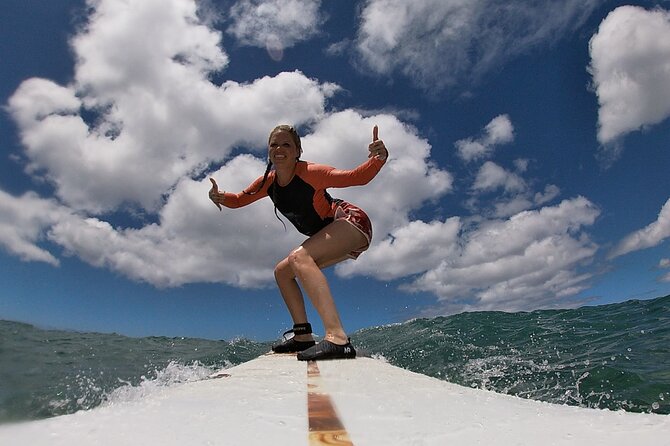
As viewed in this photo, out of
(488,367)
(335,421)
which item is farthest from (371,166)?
(488,367)

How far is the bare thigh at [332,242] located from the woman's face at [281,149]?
874 millimetres

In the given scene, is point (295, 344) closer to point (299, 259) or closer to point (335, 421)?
point (299, 259)

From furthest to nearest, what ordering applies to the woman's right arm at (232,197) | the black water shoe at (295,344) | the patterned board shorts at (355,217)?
the woman's right arm at (232,197)
the black water shoe at (295,344)
the patterned board shorts at (355,217)

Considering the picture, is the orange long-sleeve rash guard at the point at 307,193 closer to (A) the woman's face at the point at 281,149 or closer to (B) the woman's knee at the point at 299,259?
(A) the woman's face at the point at 281,149

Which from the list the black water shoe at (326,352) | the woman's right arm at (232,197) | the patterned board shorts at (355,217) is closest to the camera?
the black water shoe at (326,352)

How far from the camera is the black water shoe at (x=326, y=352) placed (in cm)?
371

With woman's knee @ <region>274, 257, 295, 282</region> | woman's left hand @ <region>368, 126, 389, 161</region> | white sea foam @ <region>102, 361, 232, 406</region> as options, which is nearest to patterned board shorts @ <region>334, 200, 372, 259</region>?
woman's knee @ <region>274, 257, 295, 282</region>

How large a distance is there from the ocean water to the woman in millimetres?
1284

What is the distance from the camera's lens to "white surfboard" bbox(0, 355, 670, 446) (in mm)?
1346

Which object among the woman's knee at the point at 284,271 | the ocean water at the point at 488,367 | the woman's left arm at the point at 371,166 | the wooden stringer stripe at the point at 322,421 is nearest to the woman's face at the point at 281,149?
the woman's left arm at the point at 371,166

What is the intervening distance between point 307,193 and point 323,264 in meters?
0.81

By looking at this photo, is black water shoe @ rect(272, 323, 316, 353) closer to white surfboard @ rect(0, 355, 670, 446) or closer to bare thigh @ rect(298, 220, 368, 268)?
bare thigh @ rect(298, 220, 368, 268)

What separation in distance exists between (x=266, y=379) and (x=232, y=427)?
1166 millimetres

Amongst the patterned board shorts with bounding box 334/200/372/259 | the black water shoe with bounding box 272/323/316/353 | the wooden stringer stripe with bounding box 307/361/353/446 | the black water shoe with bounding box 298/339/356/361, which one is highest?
the patterned board shorts with bounding box 334/200/372/259
